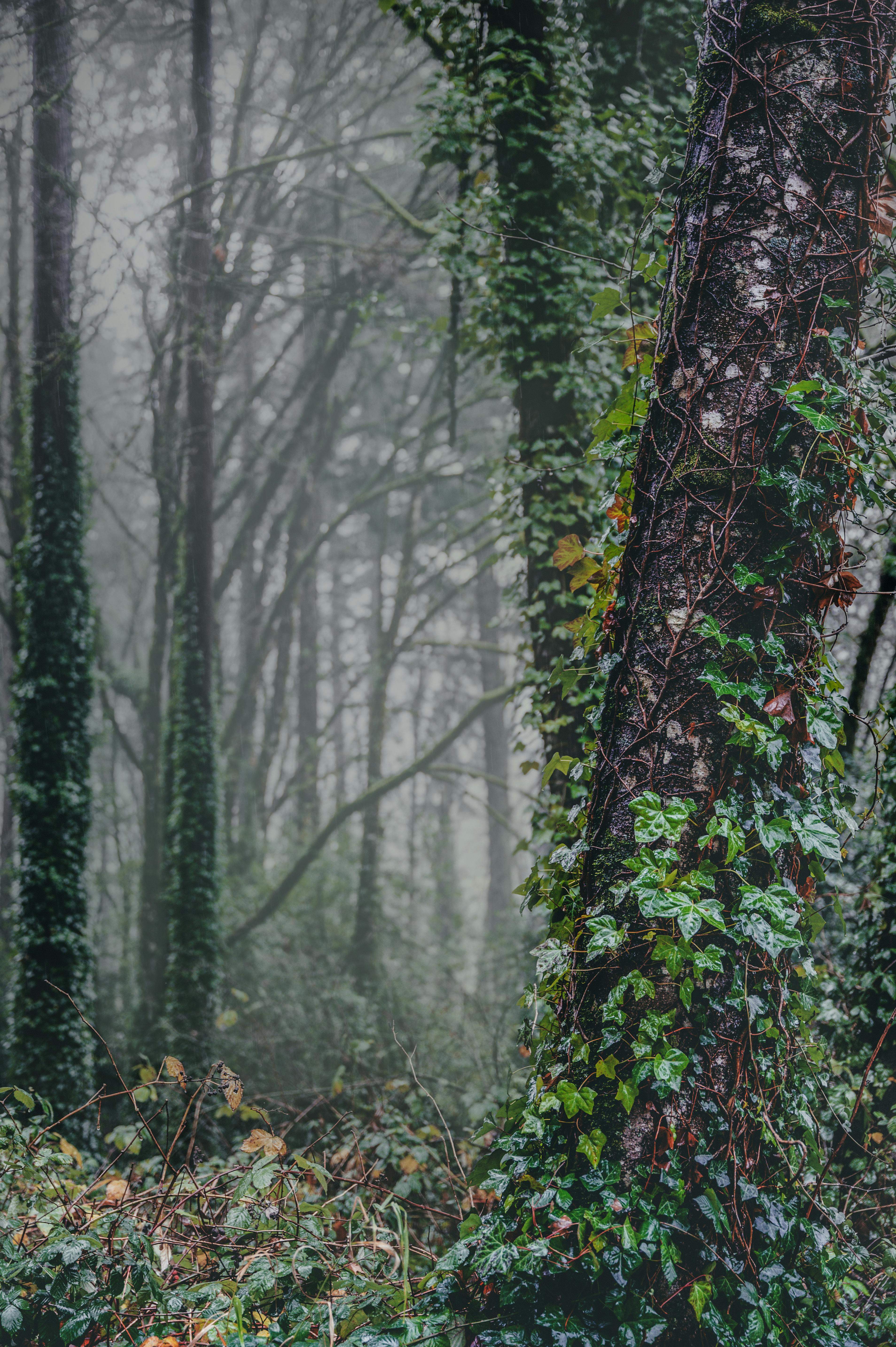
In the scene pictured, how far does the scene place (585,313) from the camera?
15.5ft

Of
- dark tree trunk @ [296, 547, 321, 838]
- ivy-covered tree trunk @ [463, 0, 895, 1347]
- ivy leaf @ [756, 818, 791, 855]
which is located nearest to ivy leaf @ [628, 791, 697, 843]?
ivy-covered tree trunk @ [463, 0, 895, 1347]

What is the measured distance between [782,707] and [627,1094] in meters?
1.03

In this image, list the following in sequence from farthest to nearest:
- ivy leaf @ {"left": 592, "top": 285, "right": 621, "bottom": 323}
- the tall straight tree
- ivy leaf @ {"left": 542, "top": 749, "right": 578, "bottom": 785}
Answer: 1. the tall straight tree
2. ivy leaf @ {"left": 542, "top": 749, "right": 578, "bottom": 785}
3. ivy leaf @ {"left": 592, "top": 285, "right": 621, "bottom": 323}

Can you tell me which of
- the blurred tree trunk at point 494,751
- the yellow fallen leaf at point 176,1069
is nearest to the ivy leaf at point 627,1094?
the yellow fallen leaf at point 176,1069

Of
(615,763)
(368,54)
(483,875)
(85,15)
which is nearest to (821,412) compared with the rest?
(615,763)

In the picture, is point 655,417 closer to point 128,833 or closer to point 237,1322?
point 237,1322

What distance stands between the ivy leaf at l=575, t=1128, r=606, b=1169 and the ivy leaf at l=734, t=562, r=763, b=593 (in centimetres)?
142

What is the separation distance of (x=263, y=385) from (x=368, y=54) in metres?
5.03

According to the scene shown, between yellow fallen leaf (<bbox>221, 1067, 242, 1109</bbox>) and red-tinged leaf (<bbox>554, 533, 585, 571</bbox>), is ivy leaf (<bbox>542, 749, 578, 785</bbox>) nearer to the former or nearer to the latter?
red-tinged leaf (<bbox>554, 533, 585, 571</bbox>)

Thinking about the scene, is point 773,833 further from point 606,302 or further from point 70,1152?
point 70,1152

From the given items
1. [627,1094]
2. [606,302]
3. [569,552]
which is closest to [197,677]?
[569,552]

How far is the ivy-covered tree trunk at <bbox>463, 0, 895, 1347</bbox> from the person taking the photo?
1818mm

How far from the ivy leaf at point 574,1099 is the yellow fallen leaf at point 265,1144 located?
99cm

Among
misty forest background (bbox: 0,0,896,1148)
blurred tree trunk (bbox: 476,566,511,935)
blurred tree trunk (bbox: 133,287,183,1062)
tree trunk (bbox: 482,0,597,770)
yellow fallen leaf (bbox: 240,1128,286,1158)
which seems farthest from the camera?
blurred tree trunk (bbox: 476,566,511,935)
